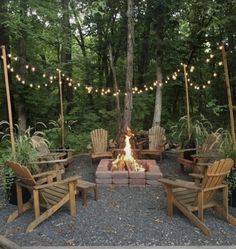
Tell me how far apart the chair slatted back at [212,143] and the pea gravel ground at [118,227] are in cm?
166

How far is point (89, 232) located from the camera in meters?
3.85

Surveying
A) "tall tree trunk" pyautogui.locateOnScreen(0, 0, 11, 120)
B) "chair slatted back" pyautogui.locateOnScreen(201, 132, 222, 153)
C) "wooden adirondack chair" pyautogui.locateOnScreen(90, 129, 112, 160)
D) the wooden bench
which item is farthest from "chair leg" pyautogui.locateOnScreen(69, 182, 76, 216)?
"tall tree trunk" pyautogui.locateOnScreen(0, 0, 11, 120)

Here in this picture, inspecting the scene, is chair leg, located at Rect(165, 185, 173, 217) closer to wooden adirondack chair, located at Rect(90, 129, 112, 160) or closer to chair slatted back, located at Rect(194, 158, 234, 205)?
chair slatted back, located at Rect(194, 158, 234, 205)

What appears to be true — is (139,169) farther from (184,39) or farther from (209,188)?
(184,39)

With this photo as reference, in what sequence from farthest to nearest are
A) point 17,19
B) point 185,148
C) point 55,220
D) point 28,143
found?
point 17,19, point 185,148, point 28,143, point 55,220

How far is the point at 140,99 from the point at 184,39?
7.88 ft

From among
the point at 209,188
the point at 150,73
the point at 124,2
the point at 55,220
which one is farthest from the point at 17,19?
the point at 209,188

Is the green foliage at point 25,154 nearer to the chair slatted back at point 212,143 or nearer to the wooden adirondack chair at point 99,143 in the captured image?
the wooden adirondack chair at point 99,143

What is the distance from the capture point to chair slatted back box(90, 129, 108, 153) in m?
7.87

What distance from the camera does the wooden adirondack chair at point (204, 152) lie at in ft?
19.6

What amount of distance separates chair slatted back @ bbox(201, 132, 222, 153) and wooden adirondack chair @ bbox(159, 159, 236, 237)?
1.96 m

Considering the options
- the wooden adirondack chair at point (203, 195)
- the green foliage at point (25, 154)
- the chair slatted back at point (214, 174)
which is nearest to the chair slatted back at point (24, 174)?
the green foliage at point (25, 154)

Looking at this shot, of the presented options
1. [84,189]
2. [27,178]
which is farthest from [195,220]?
[27,178]

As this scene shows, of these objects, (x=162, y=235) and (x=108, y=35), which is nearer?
(x=162, y=235)
